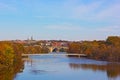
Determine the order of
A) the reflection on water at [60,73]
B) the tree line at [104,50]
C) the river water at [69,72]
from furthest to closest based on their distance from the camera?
the tree line at [104,50], the river water at [69,72], the reflection on water at [60,73]

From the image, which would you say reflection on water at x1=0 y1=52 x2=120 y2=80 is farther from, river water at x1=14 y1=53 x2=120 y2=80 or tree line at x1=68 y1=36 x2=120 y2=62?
tree line at x1=68 y1=36 x2=120 y2=62

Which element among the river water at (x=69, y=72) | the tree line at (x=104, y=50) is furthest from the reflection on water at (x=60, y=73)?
the tree line at (x=104, y=50)

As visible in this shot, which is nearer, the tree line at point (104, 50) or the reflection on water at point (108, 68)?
the reflection on water at point (108, 68)

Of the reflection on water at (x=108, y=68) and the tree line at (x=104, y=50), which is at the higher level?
the tree line at (x=104, y=50)

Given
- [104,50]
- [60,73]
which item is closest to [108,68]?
[60,73]

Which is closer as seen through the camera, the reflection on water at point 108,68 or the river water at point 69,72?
the river water at point 69,72

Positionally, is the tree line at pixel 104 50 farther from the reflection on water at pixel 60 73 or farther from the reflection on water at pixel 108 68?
the reflection on water at pixel 60 73

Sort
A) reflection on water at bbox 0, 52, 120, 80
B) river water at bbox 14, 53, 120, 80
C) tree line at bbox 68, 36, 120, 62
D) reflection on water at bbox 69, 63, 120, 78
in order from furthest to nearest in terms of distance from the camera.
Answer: tree line at bbox 68, 36, 120, 62
reflection on water at bbox 69, 63, 120, 78
river water at bbox 14, 53, 120, 80
reflection on water at bbox 0, 52, 120, 80

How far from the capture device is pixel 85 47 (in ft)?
217

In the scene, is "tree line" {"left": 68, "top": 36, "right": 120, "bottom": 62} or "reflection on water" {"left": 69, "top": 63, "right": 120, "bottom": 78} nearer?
"reflection on water" {"left": 69, "top": 63, "right": 120, "bottom": 78}

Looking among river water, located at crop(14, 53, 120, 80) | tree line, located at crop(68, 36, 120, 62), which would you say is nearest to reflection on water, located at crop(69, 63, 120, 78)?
river water, located at crop(14, 53, 120, 80)

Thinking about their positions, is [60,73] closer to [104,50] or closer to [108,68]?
[108,68]

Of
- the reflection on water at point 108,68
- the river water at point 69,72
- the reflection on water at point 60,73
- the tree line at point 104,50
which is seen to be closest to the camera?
the reflection on water at point 60,73

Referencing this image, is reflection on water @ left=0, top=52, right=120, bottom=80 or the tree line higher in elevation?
the tree line
